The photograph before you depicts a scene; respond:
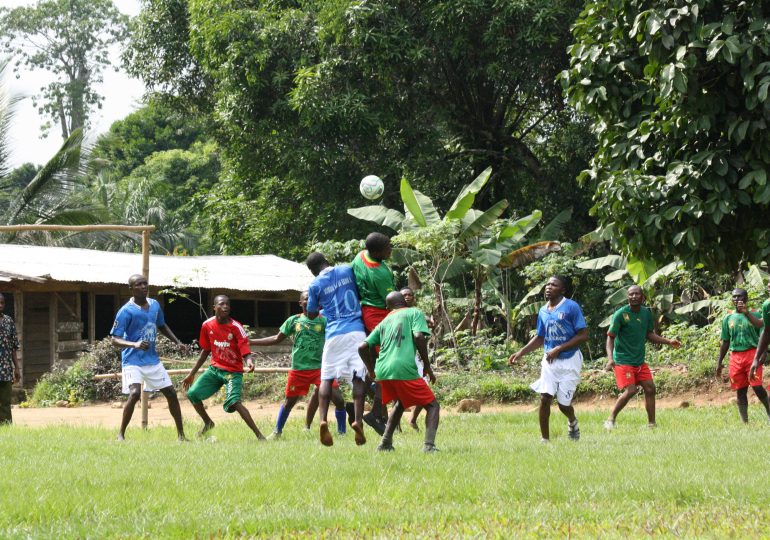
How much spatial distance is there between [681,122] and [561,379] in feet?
12.8

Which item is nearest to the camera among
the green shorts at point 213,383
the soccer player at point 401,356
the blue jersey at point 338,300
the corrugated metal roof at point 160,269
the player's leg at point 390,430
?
the soccer player at point 401,356

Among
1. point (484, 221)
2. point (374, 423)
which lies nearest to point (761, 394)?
point (374, 423)

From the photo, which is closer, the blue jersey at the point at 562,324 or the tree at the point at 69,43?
the blue jersey at the point at 562,324

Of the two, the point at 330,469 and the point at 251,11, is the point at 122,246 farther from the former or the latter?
the point at 330,469

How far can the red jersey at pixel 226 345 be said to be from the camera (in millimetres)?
11148

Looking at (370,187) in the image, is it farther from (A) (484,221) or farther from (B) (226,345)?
(B) (226,345)

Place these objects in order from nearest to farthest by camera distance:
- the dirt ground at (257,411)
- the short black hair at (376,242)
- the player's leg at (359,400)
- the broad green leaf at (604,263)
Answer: the player's leg at (359,400)
the short black hair at (376,242)
the dirt ground at (257,411)
the broad green leaf at (604,263)

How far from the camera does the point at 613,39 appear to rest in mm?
7719

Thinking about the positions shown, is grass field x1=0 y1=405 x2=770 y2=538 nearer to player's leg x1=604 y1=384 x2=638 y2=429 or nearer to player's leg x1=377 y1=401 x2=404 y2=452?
player's leg x1=377 y1=401 x2=404 y2=452

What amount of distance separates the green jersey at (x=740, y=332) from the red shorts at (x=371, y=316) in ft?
16.7

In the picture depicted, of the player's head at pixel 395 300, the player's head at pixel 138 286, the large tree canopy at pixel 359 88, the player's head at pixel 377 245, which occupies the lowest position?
the player's head at pixel 395 300

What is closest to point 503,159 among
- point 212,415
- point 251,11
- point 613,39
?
point 251,11

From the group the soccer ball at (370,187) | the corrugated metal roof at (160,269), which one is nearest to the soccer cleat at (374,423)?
the soccer ball at (370,187)

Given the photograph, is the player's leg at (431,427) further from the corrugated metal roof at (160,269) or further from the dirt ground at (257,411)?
the corrugated metal roof at (160,269)
